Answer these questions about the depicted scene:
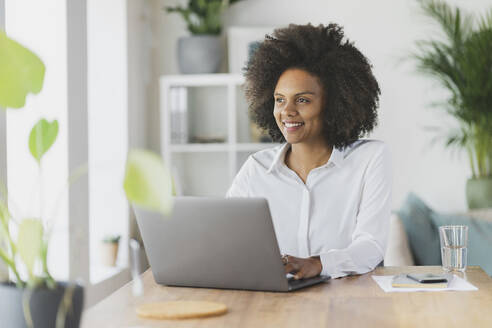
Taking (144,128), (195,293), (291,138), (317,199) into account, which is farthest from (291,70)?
(144,128)

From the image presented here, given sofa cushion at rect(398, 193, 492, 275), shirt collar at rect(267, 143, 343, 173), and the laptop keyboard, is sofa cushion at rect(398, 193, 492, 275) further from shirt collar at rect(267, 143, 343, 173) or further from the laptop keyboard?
the laptop keyboard

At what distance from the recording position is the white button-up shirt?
1.98m

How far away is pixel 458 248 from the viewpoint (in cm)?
172

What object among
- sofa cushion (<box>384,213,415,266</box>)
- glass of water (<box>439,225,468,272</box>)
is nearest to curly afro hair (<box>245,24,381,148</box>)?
glass of water (<box>439,225,468,272</box>)

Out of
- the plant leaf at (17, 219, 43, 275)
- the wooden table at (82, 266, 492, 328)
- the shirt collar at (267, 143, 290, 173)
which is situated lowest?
the wooden table at (82, 266, 492, 328)

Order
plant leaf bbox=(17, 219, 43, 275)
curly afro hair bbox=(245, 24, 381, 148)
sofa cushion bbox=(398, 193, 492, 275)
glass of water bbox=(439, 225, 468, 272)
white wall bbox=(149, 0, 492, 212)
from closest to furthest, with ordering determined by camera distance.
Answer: plant leaf bbox=(17, 219, 43, 275) < glass of water bbox=(439, 225, 468, 272) < curly afro hair bbox=(245, 24, 381, 148) < sofa cushion bbox=(398, 193, 492, 275) < white wall bbox=(149, 0, 492, 212)

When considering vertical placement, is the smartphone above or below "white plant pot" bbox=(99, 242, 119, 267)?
above

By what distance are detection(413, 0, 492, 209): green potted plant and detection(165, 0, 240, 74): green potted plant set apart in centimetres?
122

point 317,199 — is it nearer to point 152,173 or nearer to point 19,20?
point 152,173

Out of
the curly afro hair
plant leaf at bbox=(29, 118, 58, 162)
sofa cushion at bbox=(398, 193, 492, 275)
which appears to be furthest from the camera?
sofa cushion at bbox=(398, 193, 492, 275)

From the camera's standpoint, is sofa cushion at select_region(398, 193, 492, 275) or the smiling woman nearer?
the smiling woman

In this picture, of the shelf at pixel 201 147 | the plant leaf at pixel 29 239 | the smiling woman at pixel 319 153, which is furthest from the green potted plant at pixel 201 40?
the plant leaf at pixel 29 239

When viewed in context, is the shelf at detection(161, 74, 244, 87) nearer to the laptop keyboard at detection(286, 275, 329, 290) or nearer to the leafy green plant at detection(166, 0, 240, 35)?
the leafy green plant at detection(166, 0, 240, 35)

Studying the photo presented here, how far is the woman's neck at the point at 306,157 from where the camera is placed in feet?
7.08
